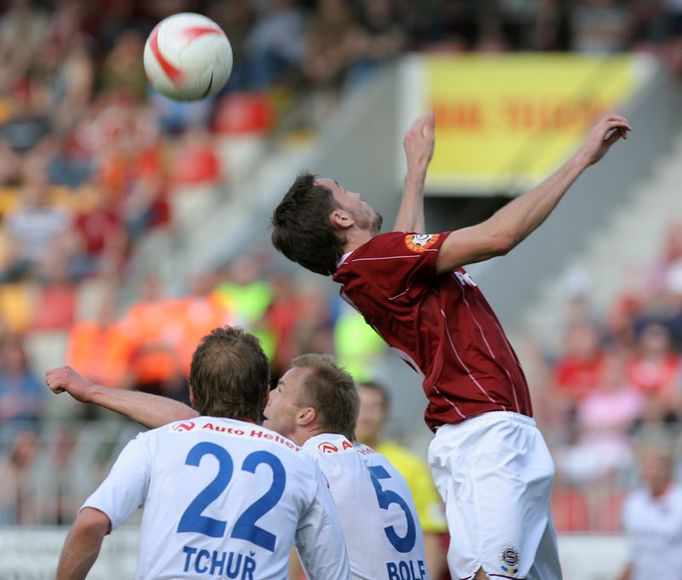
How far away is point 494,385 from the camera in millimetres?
6023

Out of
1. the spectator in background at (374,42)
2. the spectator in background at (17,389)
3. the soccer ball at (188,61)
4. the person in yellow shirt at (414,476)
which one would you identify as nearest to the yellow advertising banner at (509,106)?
the spectator in background at (374,42)

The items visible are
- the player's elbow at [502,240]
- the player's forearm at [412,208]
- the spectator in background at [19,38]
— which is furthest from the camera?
the spectator in background at [19,38]

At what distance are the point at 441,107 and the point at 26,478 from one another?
286 inches

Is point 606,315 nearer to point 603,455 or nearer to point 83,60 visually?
point 603,455

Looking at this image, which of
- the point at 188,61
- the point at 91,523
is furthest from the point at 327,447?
the point at 188,61

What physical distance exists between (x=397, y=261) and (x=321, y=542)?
1103 mm

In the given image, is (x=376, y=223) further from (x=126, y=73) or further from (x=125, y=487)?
(x=126, y=73)

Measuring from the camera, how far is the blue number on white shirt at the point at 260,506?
5418 mm

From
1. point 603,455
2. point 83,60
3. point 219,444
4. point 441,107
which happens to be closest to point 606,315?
Answer: point 603,455

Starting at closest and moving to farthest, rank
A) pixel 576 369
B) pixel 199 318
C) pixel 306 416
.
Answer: pixel 306 416 → pixel 576 369 → pixel 199 318

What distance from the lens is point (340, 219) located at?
6277 mm

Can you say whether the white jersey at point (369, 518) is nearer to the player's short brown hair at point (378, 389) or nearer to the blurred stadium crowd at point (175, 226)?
the player's short brown hair at point (378, 389)

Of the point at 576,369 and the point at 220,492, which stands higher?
the point at 220,492

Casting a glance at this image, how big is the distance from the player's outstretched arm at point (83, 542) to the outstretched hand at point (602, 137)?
213cm
